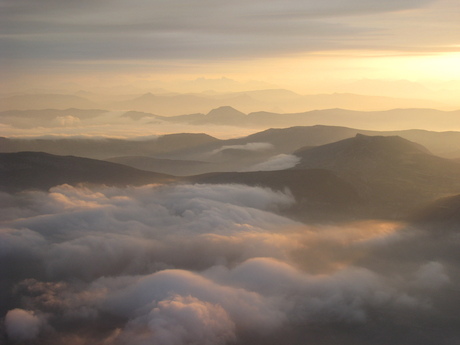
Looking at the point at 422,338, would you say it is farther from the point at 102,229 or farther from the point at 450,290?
the point at 102,229

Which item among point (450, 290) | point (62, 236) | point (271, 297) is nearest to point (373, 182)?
point (450, 290)

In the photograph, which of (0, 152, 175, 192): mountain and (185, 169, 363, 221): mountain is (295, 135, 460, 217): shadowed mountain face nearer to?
(185, 169, 363, 221): mountain

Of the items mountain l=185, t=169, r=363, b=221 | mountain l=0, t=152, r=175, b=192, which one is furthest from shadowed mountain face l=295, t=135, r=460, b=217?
mountain l=0, t=152, r=175, b=192

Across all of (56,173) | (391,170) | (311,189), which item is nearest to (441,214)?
(311,189)

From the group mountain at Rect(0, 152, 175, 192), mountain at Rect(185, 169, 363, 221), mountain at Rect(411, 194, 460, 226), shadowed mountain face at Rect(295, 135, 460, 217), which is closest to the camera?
mountain at Rect(411, 194, 460, 226)

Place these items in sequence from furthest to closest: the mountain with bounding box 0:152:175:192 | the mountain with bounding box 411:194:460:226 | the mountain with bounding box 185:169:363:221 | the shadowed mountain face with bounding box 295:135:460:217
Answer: the mountain with bounding box 0:152:175:192 < the shadowed mountain face with bounding box 295:135:460:217 < the mountain with bounding box 185:169:363:221 < the mountain with bounding box 411:194:460:226

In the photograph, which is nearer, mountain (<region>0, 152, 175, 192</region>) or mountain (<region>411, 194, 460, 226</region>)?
mountain (<region>411, 194, 460, 226</region>)
